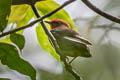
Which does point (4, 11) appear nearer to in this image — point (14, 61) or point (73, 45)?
point (14, 61)

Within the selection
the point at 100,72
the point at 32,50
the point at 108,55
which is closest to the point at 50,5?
the point at 100,72

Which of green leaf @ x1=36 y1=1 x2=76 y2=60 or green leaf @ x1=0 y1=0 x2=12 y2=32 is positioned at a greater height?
green leaf @ x1=0 y1=0 x2=12 y2=32

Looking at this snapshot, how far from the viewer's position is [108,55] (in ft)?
5.10

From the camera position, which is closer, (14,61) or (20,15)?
(14,61)

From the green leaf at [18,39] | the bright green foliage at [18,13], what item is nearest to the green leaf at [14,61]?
the green leaf at [18,39]

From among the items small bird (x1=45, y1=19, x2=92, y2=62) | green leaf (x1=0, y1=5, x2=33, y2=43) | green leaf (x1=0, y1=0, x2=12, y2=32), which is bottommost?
small bird (x1=45, y1=19, x2=92, y2=62)

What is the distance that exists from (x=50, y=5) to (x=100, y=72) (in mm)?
589

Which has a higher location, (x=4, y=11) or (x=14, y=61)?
(x=4, y=11)

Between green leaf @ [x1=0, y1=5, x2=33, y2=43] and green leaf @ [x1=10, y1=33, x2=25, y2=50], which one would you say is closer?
green leaf @ [x1=10, y1=33, x2=25, y2=50]

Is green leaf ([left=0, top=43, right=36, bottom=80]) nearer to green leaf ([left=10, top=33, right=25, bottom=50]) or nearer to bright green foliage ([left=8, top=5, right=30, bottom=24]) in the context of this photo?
green leaf ([left=10, top=33, right=25, bottom=50])

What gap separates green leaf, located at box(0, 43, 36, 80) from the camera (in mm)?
717

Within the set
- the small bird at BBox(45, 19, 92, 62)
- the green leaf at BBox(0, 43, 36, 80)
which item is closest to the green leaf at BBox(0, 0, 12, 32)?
the green leaf at BBox(0, 43, 36, 80)

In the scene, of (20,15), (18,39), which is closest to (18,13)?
(20,15)

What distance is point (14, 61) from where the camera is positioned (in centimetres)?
72
